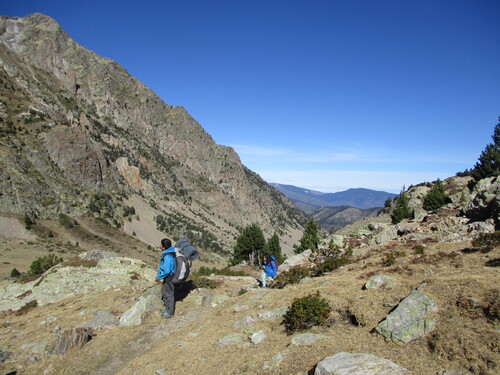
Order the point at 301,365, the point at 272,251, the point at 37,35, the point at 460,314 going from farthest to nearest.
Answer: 1. the point at 37,35
2. the point at 272,251
3. the point at 460,314
4. the point at 301,365

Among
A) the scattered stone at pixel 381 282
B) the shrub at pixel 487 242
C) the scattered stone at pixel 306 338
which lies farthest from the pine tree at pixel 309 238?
the scattered stone at pixel 306 338

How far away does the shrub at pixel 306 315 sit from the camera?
947cm

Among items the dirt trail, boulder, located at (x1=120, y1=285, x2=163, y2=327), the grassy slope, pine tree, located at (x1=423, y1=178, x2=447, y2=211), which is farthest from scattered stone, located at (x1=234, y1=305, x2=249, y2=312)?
pine tree, located at (x1=423, y1=178, x2=447, y2=211)

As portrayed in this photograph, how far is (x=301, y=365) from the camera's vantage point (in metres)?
7.19

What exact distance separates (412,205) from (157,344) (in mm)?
57007

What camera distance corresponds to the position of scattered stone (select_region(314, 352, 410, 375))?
5934 millimetres

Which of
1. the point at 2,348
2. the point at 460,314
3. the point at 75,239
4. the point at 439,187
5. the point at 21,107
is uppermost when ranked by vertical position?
the point at 21,107

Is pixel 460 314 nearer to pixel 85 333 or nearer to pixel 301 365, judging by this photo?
pixel 301 365

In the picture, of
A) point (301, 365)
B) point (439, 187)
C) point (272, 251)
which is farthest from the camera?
point (272, 251)

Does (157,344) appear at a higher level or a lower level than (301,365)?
lower

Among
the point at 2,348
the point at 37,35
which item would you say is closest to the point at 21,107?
the point at 37,35

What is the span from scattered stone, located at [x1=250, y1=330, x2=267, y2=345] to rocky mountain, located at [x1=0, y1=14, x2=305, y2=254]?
87977mm

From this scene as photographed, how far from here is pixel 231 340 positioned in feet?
31.5

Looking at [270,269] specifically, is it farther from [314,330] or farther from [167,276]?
[314,330]
